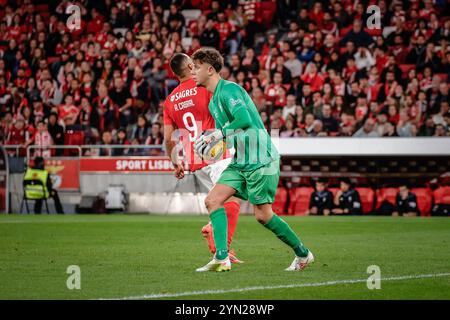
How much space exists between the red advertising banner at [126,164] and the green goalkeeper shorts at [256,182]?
11926mm

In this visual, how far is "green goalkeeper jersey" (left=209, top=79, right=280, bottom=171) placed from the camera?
27.6 ft

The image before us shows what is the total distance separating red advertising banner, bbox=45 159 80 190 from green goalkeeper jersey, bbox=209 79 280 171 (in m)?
13.0

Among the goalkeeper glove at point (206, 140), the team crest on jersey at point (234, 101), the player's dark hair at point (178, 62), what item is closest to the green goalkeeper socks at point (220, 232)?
the goalkeeper glove at point (206, 140)

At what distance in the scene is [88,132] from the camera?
22.5m

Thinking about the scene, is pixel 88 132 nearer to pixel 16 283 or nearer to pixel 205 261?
pixel 205 261

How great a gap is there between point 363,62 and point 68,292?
52.2ft

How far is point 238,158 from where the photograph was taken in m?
8.62

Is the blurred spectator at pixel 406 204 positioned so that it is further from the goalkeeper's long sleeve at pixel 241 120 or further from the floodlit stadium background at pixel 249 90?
the goalkeeper's long sleeve at pixel 241 120

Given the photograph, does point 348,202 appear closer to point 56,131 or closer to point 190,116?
point 56,131

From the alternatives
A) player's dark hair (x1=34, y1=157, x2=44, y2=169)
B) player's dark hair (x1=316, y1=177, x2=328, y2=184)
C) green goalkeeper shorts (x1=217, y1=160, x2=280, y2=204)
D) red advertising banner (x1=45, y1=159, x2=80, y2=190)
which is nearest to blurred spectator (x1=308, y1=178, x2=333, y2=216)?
player's dark hair (x1=316, y1=177, x2=328, y2=184)

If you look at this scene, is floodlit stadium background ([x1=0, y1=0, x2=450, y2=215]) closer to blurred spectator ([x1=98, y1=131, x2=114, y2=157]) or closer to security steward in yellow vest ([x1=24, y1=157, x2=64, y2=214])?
blurred spectator ([x1=98, y1=131, x2=114, y2=157])

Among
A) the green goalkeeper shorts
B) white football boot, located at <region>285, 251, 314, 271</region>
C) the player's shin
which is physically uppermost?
the green goalkeeper shorts

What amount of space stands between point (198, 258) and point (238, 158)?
6.20ft
